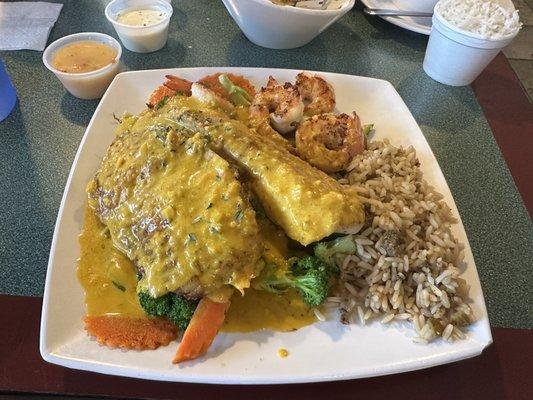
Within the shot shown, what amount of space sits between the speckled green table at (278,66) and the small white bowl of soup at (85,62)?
13 cm

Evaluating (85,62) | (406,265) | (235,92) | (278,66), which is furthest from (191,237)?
(278,66)

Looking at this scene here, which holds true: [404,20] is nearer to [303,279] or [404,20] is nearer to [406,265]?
[406,265]

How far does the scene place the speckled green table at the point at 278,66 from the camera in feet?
6.97

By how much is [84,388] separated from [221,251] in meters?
0.72

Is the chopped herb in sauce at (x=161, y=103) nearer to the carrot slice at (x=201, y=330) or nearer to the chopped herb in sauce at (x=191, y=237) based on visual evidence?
the chopped herb in sauce at (x=191, y=237)

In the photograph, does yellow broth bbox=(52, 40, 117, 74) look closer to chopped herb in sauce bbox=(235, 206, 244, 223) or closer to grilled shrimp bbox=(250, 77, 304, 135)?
grilled shrimp bbox=(250, 77, 304, 135)

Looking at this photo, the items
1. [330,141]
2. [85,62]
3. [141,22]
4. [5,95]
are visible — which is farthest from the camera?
[141,22]

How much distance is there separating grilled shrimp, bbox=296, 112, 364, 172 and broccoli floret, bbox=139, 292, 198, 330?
35.6 inches

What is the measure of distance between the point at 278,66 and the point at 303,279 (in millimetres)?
1859

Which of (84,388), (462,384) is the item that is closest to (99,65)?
(84,388)

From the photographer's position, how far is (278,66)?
321 cm

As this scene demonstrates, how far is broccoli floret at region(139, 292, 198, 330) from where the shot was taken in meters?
1.78

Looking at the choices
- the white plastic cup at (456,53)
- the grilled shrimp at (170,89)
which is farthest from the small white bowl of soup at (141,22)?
the white plastic cup at (456,53)

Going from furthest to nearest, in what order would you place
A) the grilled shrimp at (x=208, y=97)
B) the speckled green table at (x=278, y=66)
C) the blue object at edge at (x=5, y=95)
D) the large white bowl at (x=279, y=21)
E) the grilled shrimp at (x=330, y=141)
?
the large white bowl at (x=279, y=21), the blue object at edge at (x=5, y=95), the grilled shrimp at (x=208, y=97), the grilled shrimp at (x=330, y=141), the speckled green table at (x=278, y=66)
